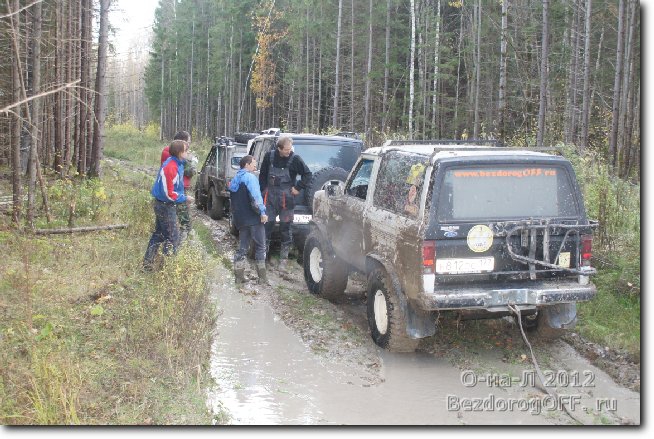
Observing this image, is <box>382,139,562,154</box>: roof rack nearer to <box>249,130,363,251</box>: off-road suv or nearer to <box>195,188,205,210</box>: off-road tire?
<box>249,130,363,251</box>: off-road suv

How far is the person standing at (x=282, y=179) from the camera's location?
10.7 meters

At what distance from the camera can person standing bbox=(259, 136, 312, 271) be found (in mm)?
10680

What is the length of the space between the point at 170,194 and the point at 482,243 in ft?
16.2

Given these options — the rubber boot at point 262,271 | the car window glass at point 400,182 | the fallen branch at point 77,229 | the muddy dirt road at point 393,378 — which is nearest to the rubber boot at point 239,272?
the rubber boot at point 262,271

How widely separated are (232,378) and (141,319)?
1463mm

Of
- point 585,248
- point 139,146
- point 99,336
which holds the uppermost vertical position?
point 139,146

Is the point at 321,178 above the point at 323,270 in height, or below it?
above

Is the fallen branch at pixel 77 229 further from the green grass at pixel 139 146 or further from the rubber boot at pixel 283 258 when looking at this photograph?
the green grass at pixel 139 146

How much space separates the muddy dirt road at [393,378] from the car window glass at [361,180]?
5.20 ft

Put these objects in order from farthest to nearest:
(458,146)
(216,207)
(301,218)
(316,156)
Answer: (216,207), (316,156), (301,218), (458,146)

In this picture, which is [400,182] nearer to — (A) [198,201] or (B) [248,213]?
(B) [248,213]

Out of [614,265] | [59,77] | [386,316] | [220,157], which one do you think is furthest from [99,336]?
[59,77]

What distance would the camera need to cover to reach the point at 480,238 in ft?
20.6

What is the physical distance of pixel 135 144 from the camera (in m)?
58.6
